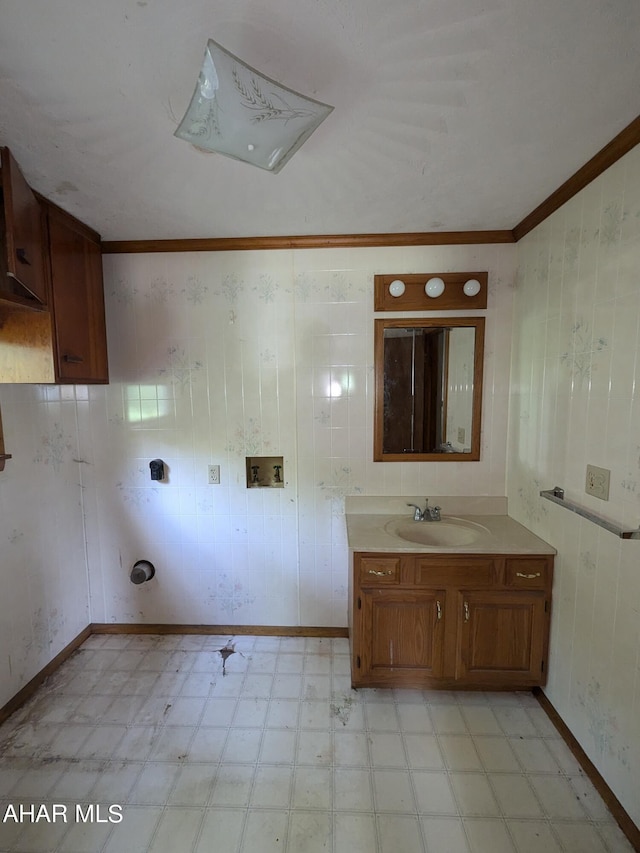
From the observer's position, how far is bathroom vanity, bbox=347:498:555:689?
162 cm

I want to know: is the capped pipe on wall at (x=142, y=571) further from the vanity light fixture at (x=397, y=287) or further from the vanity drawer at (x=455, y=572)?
the vanity light fixture at (x=397, y=287)

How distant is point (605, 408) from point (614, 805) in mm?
1389

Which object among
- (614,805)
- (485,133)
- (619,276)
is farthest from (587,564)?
(485,133)

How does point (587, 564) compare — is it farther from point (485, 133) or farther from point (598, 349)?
point (485, 133)

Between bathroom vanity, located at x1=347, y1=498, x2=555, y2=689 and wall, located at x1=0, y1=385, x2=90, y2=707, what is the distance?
1.61m

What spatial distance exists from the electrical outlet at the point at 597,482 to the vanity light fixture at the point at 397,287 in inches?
47.2

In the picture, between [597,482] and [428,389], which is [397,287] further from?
[597,482]

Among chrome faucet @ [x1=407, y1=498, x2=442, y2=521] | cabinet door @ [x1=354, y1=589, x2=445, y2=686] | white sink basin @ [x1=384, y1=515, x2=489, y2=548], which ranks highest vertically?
chrome faucet @ [x1=407, y1=498, x2=442, y2=521]

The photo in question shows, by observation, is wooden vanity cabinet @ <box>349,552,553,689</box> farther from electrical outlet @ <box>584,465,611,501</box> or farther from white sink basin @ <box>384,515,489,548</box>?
electrical outlet @ <box>584,465,611,501</box>

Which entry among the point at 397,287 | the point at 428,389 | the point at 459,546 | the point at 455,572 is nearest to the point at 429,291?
the point at 397,287

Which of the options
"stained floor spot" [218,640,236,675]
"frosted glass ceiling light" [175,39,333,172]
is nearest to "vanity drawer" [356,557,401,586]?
"stained floor spot" [218,640,236,675]

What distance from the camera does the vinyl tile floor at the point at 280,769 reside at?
3.91 ft

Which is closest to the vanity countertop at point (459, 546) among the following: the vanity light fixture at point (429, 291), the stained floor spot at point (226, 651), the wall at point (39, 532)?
Result: the stained floor spot at point (226, 651)

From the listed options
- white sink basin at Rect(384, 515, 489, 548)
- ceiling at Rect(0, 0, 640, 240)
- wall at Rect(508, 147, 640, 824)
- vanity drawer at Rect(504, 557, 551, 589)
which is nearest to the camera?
ceiling at Rect(0, 0, 640, 240)
